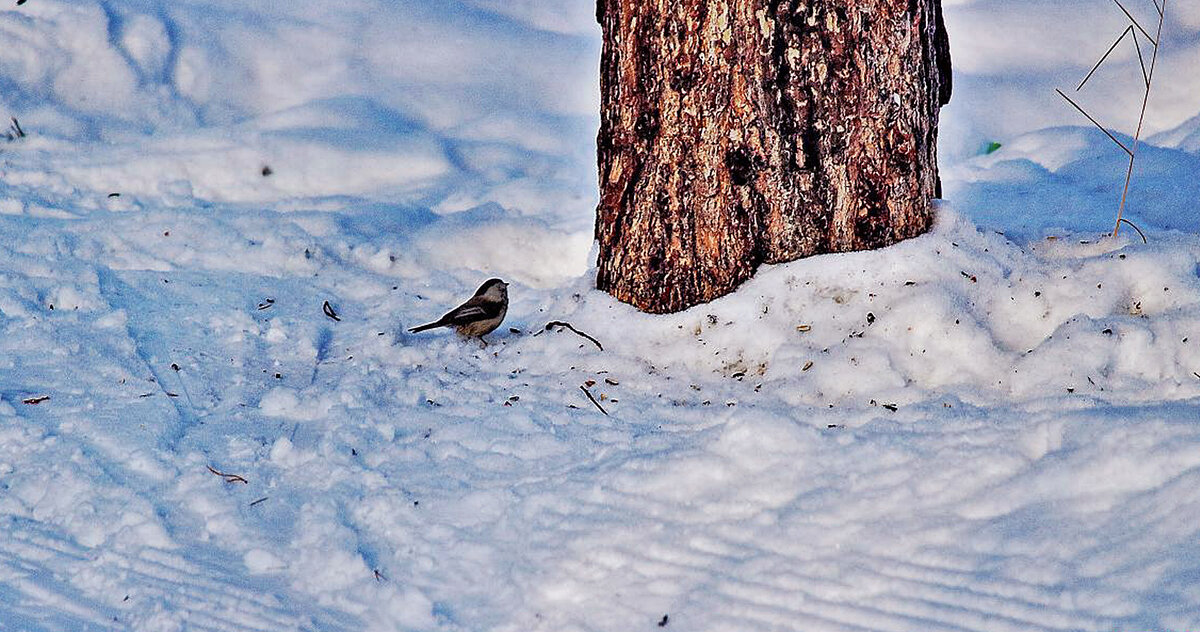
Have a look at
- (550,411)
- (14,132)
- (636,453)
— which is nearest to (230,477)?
(550,411)

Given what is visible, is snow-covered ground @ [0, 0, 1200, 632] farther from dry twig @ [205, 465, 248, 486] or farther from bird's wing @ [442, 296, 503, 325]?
bird's wing @ [442, 296, 503, 325]

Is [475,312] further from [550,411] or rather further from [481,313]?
[550,411]

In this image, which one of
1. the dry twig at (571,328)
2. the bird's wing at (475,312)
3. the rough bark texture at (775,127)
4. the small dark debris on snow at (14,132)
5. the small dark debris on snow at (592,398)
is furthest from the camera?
the small dark debris on snow at (14,132)

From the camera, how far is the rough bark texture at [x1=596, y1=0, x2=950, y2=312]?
123 inches

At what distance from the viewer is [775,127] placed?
10.3 ft

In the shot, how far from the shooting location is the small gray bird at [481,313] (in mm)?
3521

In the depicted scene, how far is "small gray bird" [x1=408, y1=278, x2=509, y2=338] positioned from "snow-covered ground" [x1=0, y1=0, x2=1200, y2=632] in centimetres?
10

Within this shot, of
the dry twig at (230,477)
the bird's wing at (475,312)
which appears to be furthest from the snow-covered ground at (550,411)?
the bird's wing at (475,312)

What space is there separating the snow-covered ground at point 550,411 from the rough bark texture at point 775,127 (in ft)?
0.46

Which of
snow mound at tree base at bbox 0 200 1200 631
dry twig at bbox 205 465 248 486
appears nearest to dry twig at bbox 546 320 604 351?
snow mound at tree base at bbox 0 200 1200 631

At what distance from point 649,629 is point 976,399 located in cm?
114

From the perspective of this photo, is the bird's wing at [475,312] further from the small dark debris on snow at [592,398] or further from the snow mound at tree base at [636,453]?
the small dark debris on snow at [592,398]

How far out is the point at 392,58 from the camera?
654 centimetres

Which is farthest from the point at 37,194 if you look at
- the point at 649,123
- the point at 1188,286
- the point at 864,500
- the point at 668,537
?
the point at 1188,286
